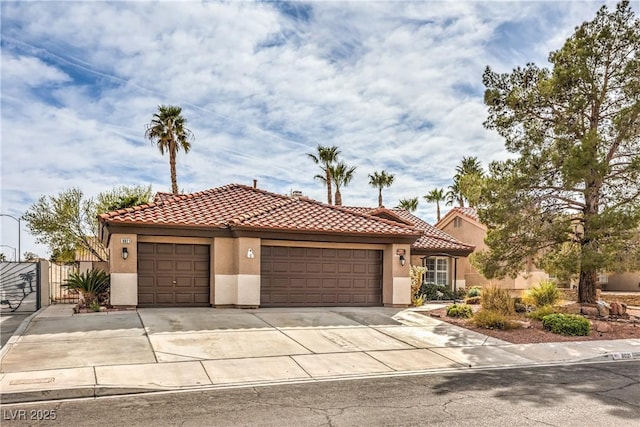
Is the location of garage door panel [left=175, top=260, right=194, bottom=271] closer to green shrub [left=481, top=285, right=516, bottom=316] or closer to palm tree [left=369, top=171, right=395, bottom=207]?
green shrub [left=481, top=285, right=516, bottom=316]

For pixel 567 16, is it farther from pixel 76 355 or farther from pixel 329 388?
pixel 76 355

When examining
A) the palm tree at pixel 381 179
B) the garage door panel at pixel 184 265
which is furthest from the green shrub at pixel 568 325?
the palm tree at pixel 381 179

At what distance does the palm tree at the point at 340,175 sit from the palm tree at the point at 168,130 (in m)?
14.8

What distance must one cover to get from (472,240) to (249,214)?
653 inches

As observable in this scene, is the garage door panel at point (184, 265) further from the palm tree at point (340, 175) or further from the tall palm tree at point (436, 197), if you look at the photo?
the tall palm tree at point (436, 197)

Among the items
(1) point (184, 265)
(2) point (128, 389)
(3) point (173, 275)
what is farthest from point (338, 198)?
(2) point (128, 389)

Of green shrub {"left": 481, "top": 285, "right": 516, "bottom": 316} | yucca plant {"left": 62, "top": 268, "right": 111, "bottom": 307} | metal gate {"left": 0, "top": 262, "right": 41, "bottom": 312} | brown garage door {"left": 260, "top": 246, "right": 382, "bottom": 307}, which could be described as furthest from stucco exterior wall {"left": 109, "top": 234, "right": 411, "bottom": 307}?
green shrub {"left": 481, "top": 285, "right": 516, "bottom": 316}

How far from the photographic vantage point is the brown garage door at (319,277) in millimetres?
18953

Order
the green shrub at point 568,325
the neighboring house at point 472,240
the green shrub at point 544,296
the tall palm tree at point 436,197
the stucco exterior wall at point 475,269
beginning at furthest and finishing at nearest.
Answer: the tall palm tree at point 436,197
the neighboring house at point 472,240
the stucco exterior wall at point 475,269
the green shrub at point 544,296
the green shrub at point 568,325

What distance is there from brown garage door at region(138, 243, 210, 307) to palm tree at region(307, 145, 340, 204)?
28489 mm

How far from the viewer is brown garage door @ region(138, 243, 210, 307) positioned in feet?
57.6

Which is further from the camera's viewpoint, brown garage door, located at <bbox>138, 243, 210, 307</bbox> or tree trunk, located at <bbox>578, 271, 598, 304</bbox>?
tree trunk, located at <bbox>578, 271, 598, 304</bbox>

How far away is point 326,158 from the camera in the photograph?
151 feet

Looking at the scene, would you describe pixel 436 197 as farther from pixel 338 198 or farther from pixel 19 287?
pixel 19 287
